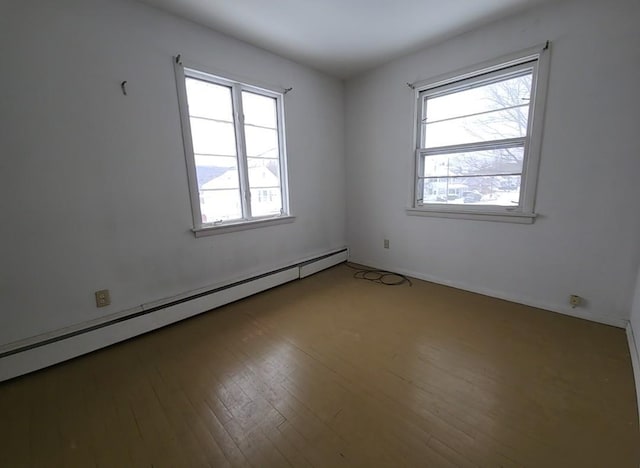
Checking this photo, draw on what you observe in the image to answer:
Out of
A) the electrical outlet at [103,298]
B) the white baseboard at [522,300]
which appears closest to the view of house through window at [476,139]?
the white baseboard at [522,300]

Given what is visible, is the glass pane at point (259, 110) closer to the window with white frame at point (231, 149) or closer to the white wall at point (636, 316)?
the window with white frame at point (231, 149)

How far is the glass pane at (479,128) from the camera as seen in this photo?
8.09ft

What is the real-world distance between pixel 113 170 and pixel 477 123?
3.32 meters

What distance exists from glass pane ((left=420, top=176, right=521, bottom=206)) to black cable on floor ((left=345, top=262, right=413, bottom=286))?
1004mm

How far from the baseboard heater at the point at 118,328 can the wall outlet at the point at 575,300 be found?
280cm

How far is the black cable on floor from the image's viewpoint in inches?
128

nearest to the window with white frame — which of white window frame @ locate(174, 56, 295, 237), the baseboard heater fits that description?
white window frame @ locate(174, 56, 295, 237)

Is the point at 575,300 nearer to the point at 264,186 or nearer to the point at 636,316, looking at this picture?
the point at 636,316

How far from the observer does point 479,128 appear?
2.69m

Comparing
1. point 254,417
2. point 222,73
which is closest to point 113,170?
point 222,73

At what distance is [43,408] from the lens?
152cm

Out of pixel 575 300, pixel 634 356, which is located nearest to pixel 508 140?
pixel 575 300

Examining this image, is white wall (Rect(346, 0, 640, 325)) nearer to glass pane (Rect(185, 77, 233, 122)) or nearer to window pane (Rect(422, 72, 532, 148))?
window pane (Rect(422, 72, 532, 148))

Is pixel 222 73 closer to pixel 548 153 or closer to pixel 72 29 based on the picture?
pixel 72 29
